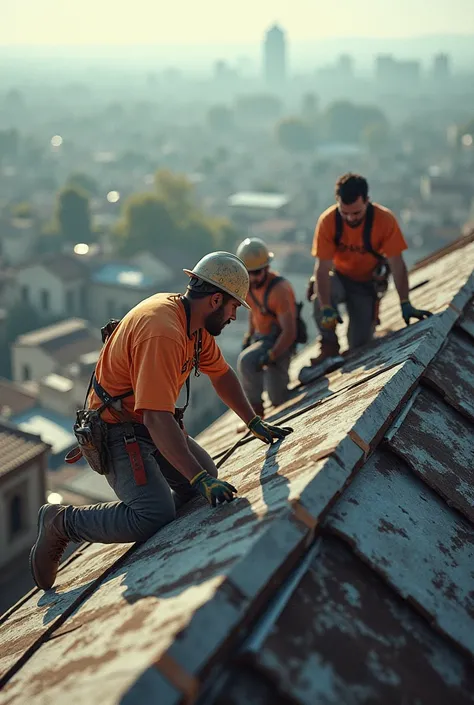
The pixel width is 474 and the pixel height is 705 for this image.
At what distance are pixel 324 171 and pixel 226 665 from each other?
9417 centimetres

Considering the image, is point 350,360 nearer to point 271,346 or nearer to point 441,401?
point 271,346

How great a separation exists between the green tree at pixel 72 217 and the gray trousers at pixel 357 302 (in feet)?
167

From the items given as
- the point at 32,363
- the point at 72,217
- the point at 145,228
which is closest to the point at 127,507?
the point at 32,363

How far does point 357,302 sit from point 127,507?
320 cm

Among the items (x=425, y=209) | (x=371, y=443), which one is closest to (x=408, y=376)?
(x=371, y=443)

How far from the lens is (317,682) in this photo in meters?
1.84

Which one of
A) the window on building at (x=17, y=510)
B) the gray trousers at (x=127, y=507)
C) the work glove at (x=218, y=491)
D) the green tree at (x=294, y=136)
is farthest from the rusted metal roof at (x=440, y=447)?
the green tree at (x=294, y=136)

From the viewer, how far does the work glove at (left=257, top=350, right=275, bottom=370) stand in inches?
238

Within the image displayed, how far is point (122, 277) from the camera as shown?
4281cm

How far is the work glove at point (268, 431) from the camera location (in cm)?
371

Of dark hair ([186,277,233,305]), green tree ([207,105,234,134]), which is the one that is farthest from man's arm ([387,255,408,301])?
green tree ([207,105,234,134])

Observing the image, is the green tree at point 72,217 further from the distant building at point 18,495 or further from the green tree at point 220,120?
the green tree at point 220,120

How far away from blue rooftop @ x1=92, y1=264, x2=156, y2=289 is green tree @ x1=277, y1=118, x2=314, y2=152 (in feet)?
254

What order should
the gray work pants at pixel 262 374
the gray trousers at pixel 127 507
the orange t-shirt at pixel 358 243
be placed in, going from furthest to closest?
1. the gray work pants at pixel 262 374
2. the orange t-shirt at pixel 358 243
3. the gray trousers at pixel 127 507
